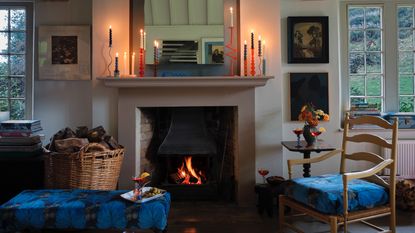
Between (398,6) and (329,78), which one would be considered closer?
(329,78)

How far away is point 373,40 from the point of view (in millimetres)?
4055

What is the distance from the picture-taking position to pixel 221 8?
338 centimetres

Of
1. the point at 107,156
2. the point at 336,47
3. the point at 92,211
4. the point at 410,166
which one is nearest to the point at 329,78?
the point at 336,47

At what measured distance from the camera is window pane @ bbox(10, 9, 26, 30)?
3.90 m

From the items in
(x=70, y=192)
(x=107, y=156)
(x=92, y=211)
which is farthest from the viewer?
(x=107, y=156)

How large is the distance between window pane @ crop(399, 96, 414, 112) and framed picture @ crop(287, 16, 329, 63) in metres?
1.14

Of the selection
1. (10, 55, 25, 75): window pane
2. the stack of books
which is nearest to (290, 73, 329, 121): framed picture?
the stack of books

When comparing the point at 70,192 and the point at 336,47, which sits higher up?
the point at 336,47

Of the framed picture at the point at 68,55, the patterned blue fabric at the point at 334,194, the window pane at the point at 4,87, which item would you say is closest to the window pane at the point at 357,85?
the patterned blue fabric at the point at 334,194

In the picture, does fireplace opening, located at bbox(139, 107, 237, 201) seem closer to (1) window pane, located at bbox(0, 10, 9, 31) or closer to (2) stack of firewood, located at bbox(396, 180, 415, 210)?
(2) stack of firewood, located at bbox(396, 180, 415, 210)

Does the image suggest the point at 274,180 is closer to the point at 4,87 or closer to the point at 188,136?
the point at 188,136

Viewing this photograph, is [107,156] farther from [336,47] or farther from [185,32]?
[336,47]

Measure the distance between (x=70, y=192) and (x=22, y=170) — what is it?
0.82 metres

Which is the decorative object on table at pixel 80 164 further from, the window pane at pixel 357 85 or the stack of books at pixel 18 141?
the window pane at pixel 357 85
